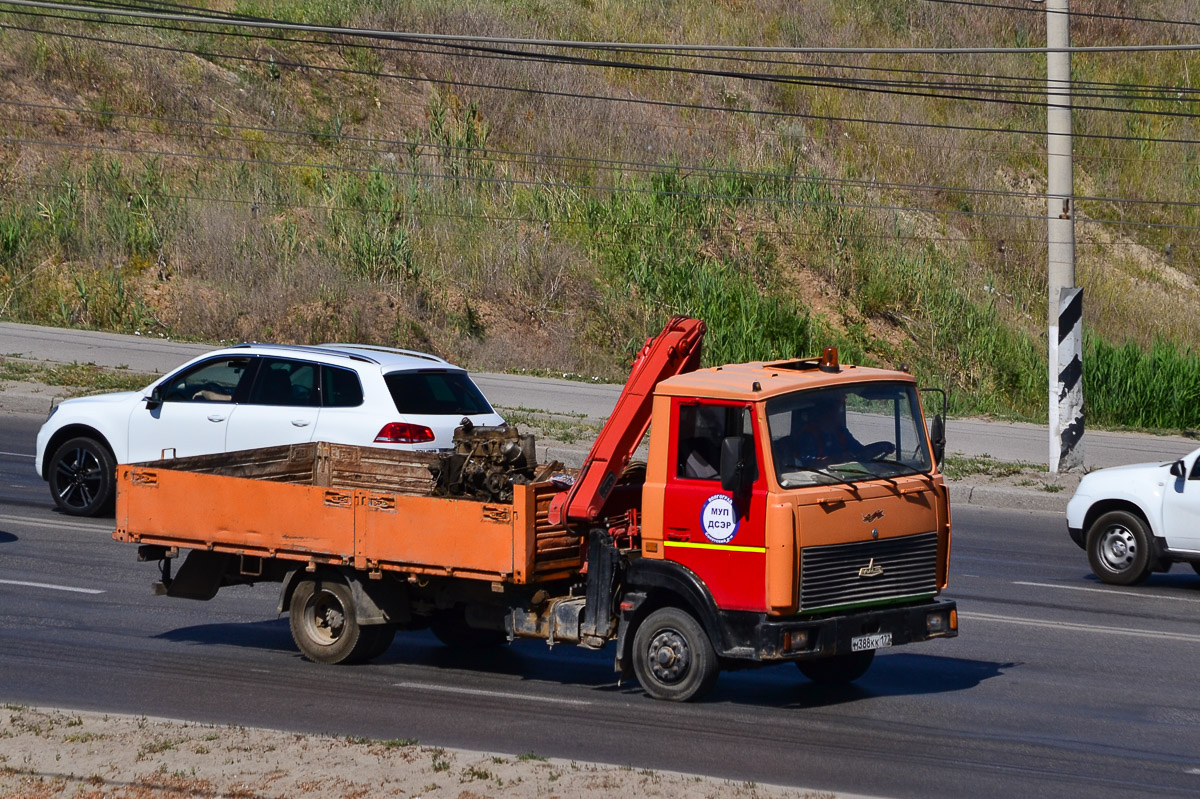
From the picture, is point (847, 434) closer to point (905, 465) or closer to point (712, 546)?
point (905, 465)

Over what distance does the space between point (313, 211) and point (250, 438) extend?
2126 centimetres

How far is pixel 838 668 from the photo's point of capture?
9250 millimetres

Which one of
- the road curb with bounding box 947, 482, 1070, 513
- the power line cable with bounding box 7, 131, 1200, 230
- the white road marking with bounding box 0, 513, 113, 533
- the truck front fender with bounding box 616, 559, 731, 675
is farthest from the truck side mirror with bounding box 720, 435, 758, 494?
the power line cable with bounding box 7, 131, 1200, 230

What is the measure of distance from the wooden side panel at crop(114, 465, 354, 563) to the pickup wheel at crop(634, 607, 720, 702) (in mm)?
2040

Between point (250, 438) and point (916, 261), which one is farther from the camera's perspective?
point (916, 261)

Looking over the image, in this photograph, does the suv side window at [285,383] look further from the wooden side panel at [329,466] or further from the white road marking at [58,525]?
the wooden side panel at [329,466]

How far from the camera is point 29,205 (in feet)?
105

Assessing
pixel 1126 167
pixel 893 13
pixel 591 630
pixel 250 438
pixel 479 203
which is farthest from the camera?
pixel 893 13

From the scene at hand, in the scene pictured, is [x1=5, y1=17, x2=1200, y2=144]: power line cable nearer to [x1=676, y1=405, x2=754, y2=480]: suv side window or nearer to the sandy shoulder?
[x1=676, y1=405, x2=754, y2=480]: suv side window

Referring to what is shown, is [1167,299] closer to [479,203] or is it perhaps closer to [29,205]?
[479,203]

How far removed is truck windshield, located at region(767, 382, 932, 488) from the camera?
324 inches

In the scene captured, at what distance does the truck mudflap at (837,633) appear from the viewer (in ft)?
26.1

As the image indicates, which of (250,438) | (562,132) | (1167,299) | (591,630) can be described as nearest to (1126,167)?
(1167,299)

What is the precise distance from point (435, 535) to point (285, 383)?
5.21 m
